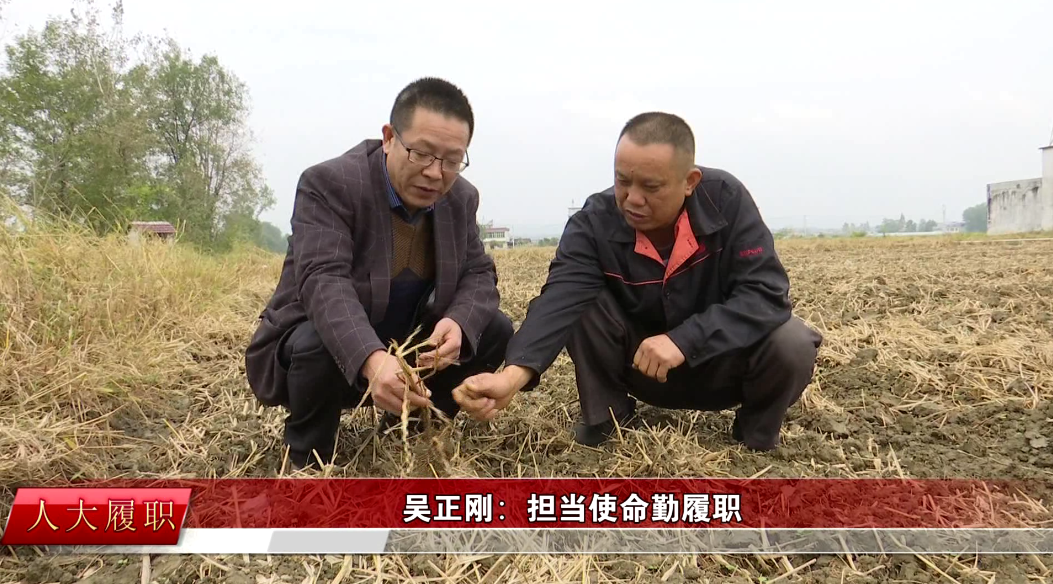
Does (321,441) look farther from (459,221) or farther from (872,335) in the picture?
(872,335)

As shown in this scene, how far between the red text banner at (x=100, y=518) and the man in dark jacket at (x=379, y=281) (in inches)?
18.1

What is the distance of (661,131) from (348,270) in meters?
1.03

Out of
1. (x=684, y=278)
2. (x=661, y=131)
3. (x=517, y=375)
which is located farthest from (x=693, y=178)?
(x=517, y=375)

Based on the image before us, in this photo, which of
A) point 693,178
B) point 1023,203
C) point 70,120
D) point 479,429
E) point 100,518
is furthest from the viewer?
point 1023,203

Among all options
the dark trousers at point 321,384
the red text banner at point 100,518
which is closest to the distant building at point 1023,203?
the dark trousers at point 321,384

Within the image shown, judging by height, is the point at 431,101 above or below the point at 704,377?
above

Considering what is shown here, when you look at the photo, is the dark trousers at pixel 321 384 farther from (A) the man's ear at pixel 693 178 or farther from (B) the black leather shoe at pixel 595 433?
(A) the man's ear at pixel 693 178

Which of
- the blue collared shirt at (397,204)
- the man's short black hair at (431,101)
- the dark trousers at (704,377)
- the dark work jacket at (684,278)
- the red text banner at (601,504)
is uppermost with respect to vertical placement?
the man's short black hair at (431,101)

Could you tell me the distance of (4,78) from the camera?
13398mm

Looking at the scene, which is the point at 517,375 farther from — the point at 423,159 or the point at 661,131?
the point at 661,131

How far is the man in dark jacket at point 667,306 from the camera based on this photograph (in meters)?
1.89

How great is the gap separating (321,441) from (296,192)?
801 millimetres

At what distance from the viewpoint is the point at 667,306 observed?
209 centimetres

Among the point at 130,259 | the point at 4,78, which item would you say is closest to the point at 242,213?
the point at 4,78
